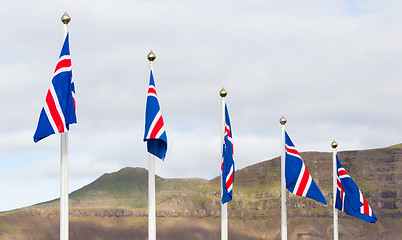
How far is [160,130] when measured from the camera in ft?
75.0

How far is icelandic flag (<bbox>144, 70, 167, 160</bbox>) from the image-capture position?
895 inches

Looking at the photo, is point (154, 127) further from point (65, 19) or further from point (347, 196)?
point (347, 196)

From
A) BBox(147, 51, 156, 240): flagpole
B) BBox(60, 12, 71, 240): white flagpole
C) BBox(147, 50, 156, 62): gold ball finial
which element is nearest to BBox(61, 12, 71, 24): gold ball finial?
BBox(147, 50, 156, 62): gold ball finial

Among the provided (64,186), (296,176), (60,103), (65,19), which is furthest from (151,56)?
(296,176)

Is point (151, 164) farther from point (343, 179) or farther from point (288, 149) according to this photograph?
point (343, 179)

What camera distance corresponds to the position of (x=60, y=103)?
21.4 meters

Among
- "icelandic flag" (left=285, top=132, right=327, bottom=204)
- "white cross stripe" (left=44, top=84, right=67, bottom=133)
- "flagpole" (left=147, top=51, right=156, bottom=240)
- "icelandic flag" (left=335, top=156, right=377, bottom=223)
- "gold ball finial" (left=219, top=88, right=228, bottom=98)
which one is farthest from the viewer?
"icelandic flag" (left=335, top=156, right=377, bottom=223)

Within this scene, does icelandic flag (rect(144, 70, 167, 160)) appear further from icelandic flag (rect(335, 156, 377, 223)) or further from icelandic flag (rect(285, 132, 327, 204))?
icelandic flag (rect(335, 156, 377, 223))

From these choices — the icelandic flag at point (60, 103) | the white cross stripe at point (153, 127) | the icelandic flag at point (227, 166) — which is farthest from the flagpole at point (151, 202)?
the icelandic flag at point (227, 166)

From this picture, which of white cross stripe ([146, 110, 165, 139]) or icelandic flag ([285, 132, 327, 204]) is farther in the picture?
icelandic flag ([285, 132, 327, 204])

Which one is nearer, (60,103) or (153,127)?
(60,103)

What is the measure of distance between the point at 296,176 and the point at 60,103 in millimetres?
10479

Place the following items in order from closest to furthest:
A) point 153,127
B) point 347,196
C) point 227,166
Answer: point 153,127, point 227,166, point 347,196

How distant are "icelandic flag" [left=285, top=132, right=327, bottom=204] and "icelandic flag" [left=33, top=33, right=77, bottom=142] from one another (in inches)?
383
